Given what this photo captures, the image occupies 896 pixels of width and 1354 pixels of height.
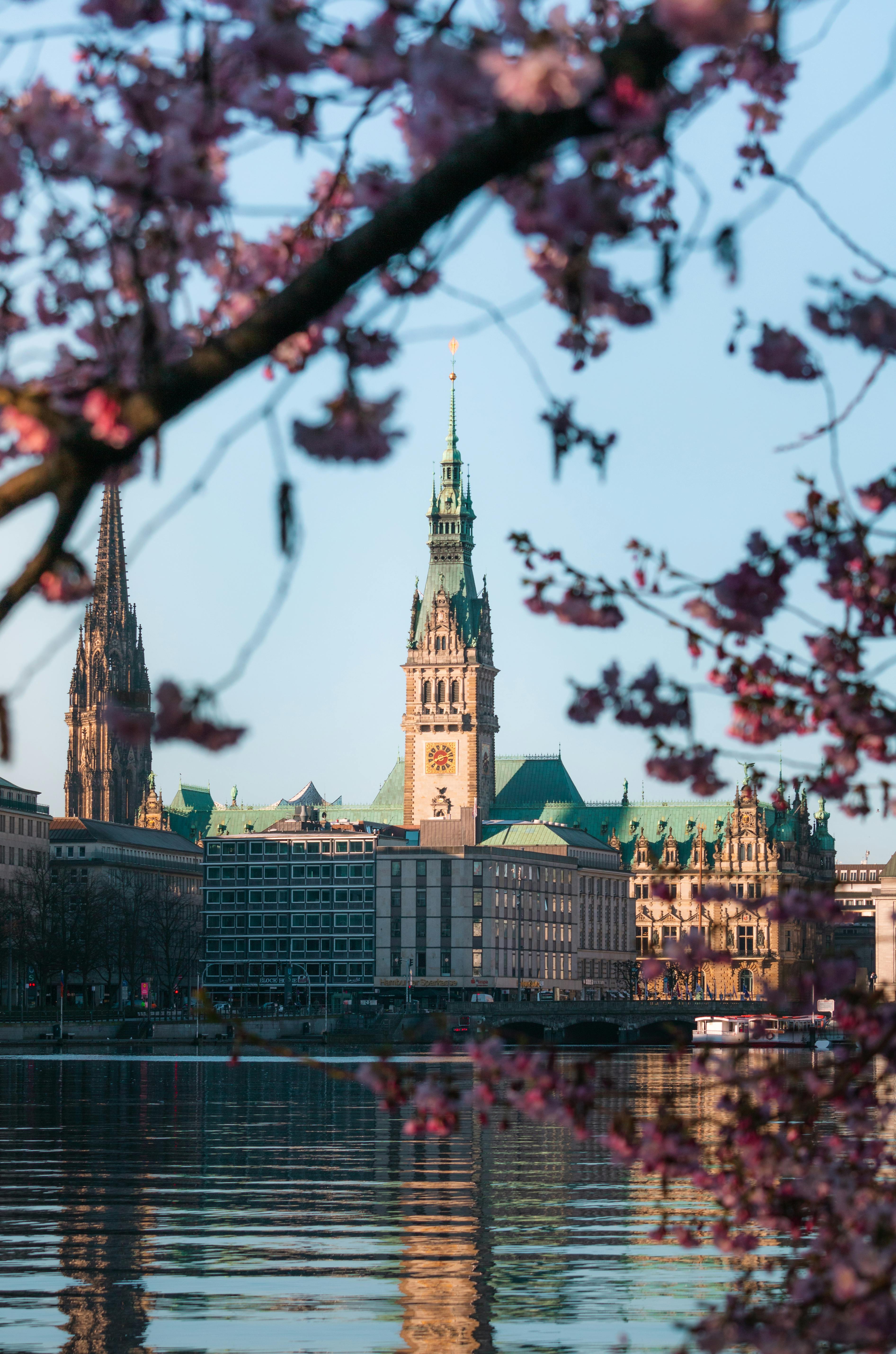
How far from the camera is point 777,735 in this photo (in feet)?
44.5

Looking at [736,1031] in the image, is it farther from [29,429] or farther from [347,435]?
[29,429]

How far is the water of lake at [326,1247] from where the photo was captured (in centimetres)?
2589

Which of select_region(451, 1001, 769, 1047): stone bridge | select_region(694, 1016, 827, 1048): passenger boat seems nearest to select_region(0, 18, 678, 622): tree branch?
select_region(694, 1016, 827, 1048): passenger boat

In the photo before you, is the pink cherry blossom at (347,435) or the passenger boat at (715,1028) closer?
the pink cherry blossom at (347,435)

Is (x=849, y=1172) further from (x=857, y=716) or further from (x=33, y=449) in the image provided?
(x=33, y=449)

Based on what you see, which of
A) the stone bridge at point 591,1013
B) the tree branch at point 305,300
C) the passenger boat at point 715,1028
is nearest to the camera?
the tree branch at point 305,300

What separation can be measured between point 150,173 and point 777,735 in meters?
6.08

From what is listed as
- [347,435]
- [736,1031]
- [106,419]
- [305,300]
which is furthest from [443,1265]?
[736,1031]

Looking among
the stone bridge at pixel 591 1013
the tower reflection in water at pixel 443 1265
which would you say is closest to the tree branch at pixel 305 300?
the tower reflection in water at pixel 443 1265

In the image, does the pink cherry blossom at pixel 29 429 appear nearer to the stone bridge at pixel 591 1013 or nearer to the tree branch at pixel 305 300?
the tree branch at pixel 305 300

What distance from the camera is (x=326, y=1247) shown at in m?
34.4

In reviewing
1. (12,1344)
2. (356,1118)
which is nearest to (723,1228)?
(12,1344)

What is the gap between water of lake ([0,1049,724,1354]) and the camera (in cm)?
2589

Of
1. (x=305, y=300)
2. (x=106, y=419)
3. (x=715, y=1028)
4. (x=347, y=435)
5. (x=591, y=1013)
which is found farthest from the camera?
(x=591, y=1013)
